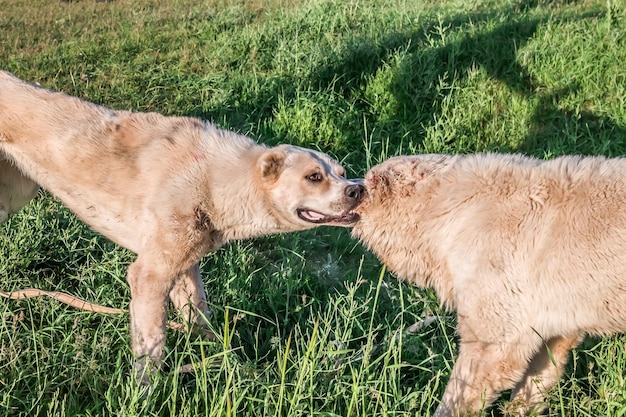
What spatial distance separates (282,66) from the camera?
7.51m

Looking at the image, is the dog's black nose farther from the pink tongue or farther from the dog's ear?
the dog's ear

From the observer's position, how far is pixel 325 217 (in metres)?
3.81

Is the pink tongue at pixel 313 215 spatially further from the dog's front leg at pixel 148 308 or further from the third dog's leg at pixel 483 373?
the third dog's leg at pixel 483 373

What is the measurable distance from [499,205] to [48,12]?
35.4 ft

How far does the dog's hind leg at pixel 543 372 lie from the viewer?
135 inches

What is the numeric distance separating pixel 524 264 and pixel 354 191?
98 centimetres

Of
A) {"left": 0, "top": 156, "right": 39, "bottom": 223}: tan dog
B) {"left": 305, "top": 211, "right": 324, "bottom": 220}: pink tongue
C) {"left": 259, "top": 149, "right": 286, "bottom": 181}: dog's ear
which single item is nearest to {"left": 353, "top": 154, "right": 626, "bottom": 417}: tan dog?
{"left": 305, "top": 211, "right": 324, "bottom": 220}: pink tongue

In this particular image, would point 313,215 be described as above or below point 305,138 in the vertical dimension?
above

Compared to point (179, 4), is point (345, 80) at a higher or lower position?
higher

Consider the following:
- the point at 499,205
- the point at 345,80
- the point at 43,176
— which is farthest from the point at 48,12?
the point at 499,205

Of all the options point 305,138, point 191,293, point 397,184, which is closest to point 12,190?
point 191,293

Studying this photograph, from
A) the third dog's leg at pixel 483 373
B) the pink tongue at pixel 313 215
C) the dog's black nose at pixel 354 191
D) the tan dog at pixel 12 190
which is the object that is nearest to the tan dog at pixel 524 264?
the third dog's leg at pixel 483 373

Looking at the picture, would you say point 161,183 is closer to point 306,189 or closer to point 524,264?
point 306,189

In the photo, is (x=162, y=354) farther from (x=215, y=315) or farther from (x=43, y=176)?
(x=43, y=176)
